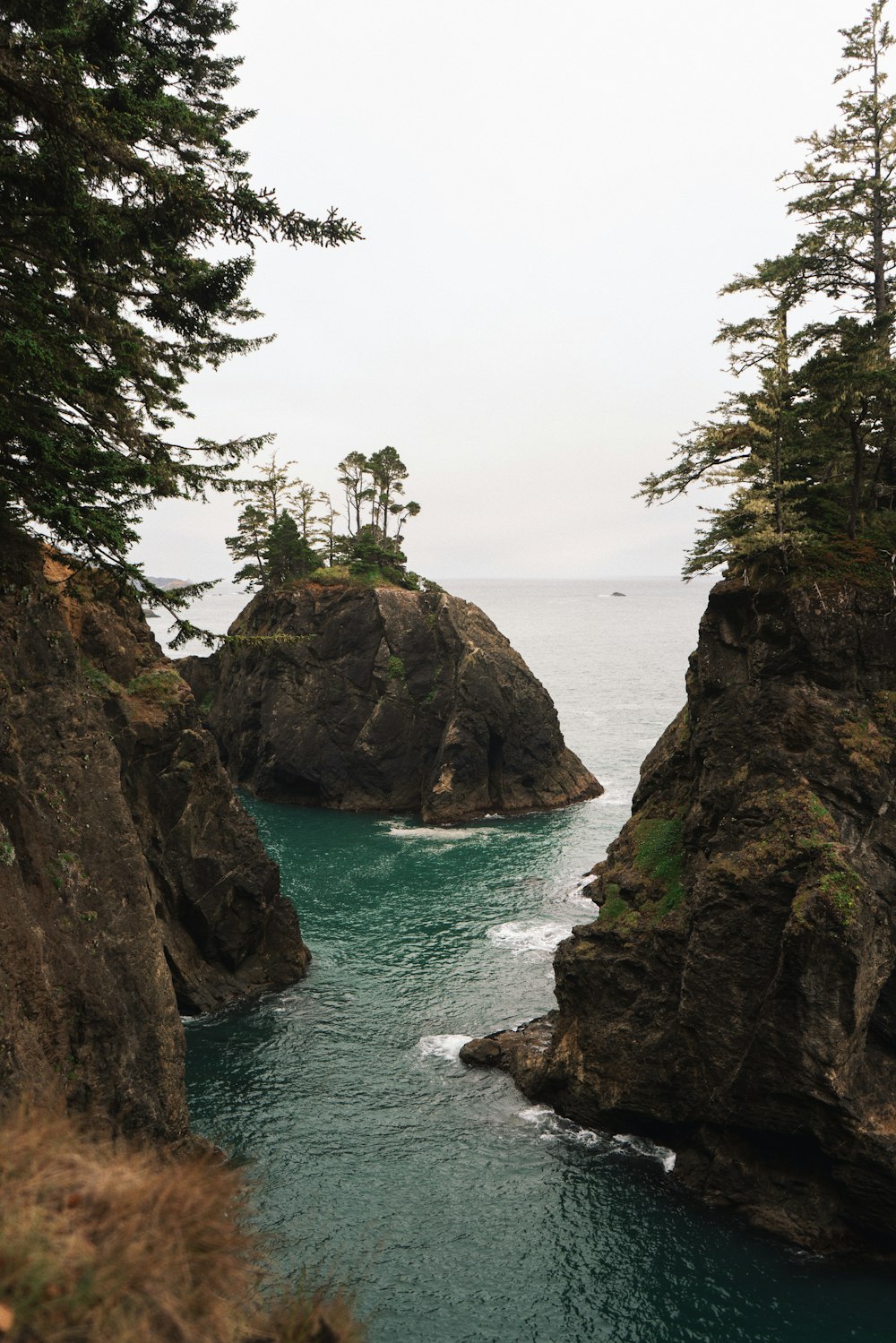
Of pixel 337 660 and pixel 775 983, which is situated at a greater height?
pixel 337 660

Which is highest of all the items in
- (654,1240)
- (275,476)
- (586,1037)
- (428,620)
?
(275,476)

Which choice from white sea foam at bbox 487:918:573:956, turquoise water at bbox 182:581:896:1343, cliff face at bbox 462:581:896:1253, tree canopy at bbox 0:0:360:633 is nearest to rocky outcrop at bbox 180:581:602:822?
white sea foam at bbox 487:918:573:956

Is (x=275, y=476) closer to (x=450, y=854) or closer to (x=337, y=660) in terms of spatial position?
(x=337, y=660)

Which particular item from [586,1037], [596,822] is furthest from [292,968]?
[596,822]

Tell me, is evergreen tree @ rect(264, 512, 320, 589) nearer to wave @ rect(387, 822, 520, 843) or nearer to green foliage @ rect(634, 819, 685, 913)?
wave @ rect(387, 822, 520, 843)

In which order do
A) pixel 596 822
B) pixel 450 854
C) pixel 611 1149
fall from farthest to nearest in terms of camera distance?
pixel 596 822 < pixel 450 854 < pixel 611 1149

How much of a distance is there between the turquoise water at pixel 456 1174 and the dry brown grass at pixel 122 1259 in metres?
12.1

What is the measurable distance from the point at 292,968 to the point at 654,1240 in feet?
68.7

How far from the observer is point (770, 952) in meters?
23.2

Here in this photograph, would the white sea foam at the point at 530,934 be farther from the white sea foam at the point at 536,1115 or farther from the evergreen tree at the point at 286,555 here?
the evergreen tree at the point at 286,555

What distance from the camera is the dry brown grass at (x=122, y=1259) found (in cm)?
618

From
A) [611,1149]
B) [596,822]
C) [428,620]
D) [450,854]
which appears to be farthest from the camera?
[428,620]

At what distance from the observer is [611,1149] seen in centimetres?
2595

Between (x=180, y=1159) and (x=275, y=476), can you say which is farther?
(x=275, y=476)
